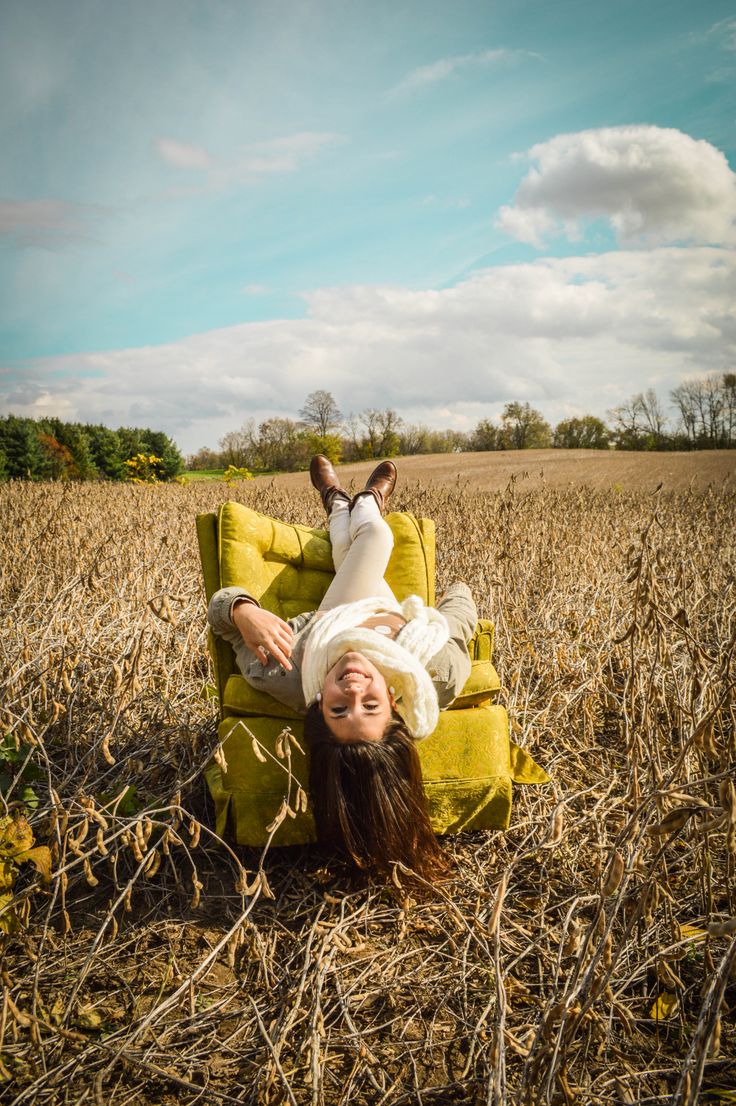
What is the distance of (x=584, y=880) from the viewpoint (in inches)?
97.0

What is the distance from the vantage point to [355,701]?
2.13 metres

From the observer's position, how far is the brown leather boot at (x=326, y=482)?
4.09 m

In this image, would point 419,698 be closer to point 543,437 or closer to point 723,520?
point 723,520

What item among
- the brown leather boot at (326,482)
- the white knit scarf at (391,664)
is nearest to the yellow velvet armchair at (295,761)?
the white knit scarf at (391,664)

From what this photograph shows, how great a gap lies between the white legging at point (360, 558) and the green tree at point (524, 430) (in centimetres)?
4354

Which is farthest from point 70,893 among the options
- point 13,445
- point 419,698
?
point 13,445

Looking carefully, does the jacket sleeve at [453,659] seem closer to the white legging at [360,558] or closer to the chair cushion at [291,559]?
the white legging at [360,558]

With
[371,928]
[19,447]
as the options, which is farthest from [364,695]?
[19,447]

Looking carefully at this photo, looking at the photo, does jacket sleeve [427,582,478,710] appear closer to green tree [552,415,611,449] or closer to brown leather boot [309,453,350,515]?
brown leather boot [309,453,350,515]

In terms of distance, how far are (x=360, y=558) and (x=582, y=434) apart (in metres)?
50.6

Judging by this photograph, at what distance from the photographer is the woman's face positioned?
2.12m

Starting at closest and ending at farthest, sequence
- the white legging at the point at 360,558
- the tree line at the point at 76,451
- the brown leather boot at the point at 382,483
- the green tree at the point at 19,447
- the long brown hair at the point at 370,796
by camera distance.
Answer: the long brown hair at the point at 370,796 < the white legging at the point at 360,558 < the brown leather boot at the point at 382,483 < the tree line at the point at 76,451 < the green tree at the point at 19,447

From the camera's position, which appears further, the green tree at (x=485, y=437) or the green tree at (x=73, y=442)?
the green tree at (x=485, y=437)

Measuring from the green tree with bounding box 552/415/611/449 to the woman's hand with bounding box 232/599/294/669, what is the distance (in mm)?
49192
